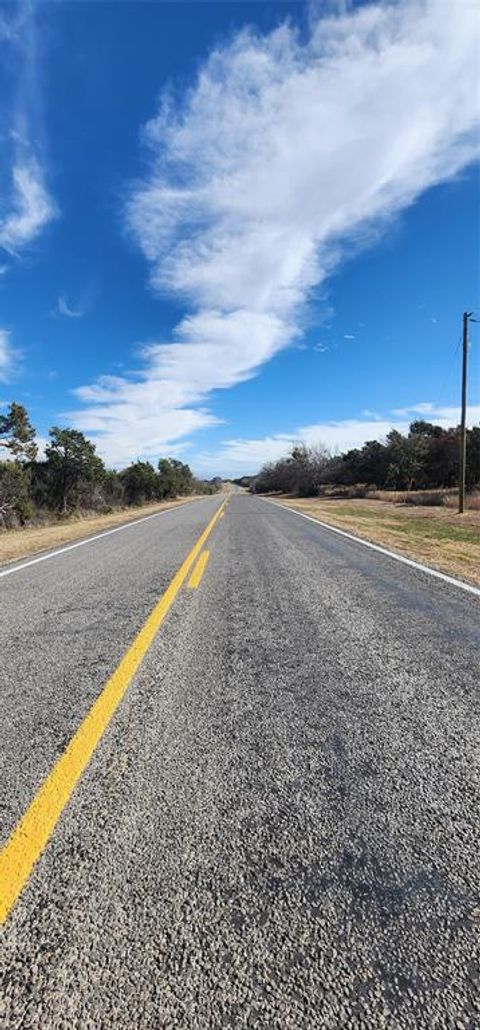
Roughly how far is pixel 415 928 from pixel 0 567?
9.17m

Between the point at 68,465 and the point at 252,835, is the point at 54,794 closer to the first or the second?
the point at 252,835

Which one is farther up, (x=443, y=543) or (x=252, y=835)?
(x=252, y=835)

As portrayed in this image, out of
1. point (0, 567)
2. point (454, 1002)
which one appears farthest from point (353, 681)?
point (0, 567)

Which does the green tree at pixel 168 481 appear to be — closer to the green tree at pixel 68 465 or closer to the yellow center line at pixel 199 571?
the green tree at pixel 68 465

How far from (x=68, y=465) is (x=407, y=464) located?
33111mm

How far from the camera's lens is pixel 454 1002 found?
1.38 m

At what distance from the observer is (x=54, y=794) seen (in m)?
2.31

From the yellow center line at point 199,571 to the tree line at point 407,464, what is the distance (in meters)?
34.0

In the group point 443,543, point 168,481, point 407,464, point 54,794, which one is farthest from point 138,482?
point 54,794

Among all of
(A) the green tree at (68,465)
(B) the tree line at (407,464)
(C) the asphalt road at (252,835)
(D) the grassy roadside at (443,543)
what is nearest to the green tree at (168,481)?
(B) the tree line at (407,464)

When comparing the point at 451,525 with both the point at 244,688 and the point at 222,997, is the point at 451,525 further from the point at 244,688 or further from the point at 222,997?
the point at 222,997

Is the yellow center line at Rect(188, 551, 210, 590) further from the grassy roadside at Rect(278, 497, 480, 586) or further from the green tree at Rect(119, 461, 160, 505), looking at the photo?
the green tree at Rect(119, 461, 160, 505)

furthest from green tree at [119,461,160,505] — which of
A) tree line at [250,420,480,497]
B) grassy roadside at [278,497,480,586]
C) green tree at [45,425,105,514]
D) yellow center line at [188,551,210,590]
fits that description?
yellow center line at [188,551,210,590]

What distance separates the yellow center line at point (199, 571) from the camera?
Answer: 6992mm
